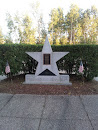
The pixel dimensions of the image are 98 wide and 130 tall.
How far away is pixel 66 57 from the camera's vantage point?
608 centimetres

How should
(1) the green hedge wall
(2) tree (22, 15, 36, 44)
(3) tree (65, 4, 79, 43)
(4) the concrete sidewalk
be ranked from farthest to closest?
(3) tree (65, 4, 79, 43)
(2) tree (22, 15, 36, 44)
(1) the green hedge wall
(4) the concrete sidewalk

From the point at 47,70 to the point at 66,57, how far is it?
1.41m

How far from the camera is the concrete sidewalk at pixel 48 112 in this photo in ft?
7.89

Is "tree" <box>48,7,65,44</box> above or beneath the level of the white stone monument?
above

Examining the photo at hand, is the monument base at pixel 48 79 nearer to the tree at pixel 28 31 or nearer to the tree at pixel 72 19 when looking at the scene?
the tree at pixel 28 31

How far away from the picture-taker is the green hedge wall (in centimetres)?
562

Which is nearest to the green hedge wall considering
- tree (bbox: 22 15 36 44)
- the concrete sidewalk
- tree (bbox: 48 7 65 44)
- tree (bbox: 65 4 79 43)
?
the concrete sidewalk

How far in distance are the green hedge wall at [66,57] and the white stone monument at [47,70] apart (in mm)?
723

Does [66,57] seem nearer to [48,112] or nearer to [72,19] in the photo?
[48,112]

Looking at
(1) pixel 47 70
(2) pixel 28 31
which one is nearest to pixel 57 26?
(2) pixel 28 31

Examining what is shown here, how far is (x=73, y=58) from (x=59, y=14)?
2855 centimetres

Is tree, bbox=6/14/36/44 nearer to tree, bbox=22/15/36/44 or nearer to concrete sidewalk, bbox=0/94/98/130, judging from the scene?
tree, bbox=22/15/36/44

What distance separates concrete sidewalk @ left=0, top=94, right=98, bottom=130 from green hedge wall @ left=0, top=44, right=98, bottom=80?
2.25 m

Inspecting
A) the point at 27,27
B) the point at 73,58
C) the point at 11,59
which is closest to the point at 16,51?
the point at 11,59
